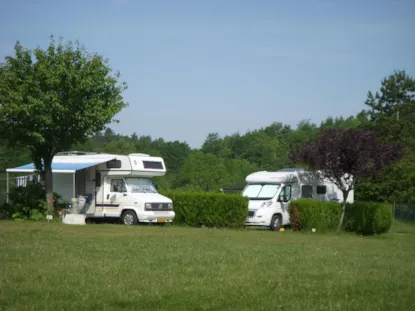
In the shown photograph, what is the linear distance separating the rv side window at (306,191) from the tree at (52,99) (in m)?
8.26

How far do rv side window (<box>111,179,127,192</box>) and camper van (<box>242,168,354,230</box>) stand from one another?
4943 millimetres

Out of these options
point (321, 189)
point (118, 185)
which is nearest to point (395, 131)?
point (321, 189)

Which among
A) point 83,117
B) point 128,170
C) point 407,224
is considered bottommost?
point 407,224

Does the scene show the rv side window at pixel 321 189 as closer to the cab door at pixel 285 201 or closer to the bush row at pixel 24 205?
the cab door at pixel 285 201

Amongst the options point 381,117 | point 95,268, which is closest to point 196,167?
point 381,117

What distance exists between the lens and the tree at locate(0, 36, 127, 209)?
21.7m

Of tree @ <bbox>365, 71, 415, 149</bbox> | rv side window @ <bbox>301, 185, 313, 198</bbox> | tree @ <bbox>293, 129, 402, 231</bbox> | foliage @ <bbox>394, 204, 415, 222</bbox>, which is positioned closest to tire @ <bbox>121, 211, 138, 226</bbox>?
rv side window @ <bbox>301, 185, 313, 198</bbox>

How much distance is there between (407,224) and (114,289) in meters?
29.0

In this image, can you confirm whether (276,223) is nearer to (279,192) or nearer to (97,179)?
(279,192)

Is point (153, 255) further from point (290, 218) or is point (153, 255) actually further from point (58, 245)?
point (290, 218)

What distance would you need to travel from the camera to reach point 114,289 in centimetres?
855

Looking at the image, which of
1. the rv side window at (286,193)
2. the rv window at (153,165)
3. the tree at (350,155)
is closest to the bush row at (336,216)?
the tree at (350,155)

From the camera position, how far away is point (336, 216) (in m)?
24.1

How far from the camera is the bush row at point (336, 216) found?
23.1 metres
